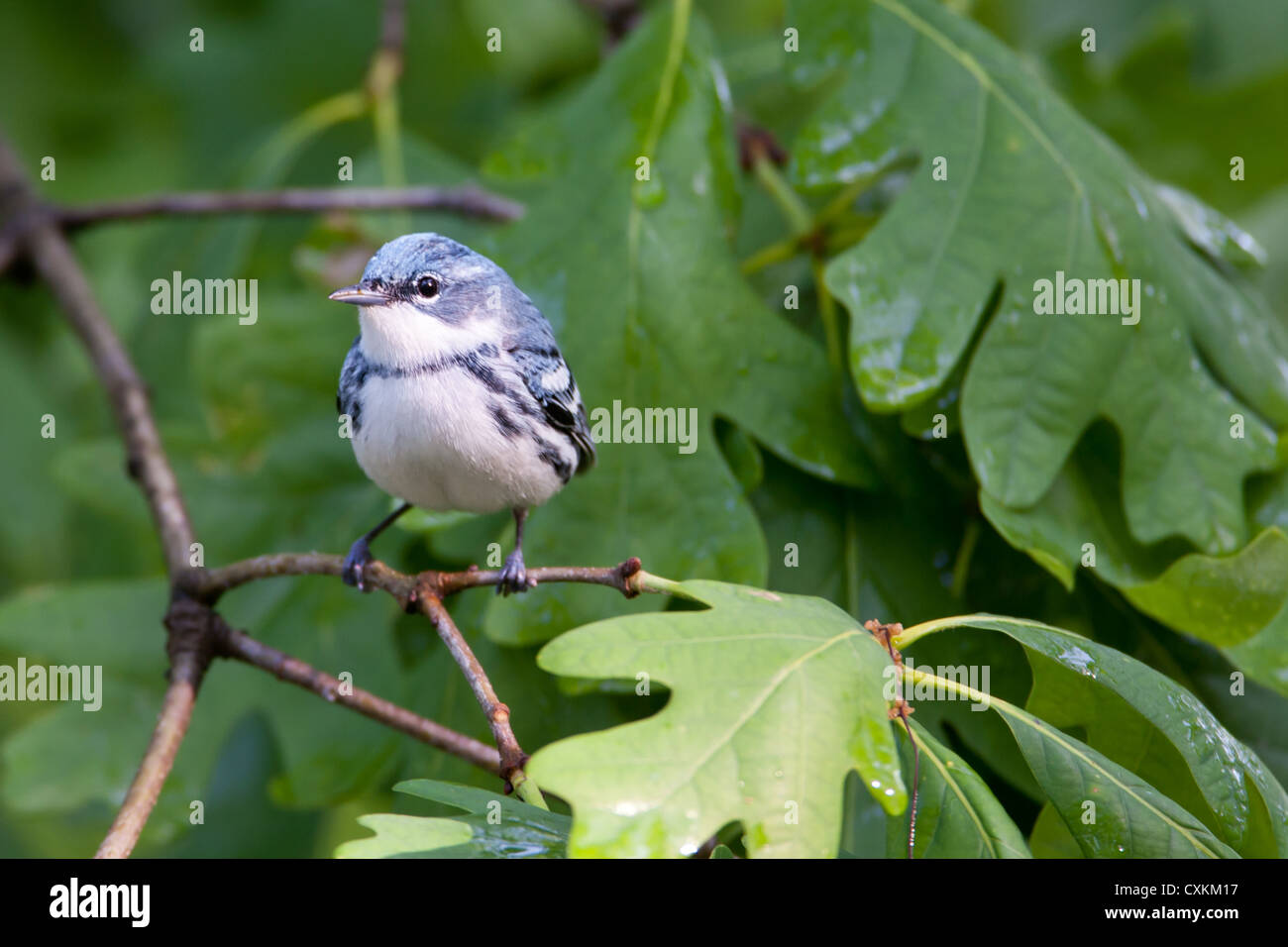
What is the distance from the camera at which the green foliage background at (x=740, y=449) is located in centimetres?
237

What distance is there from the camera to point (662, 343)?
250 centimetres

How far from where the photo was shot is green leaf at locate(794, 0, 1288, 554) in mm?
2352

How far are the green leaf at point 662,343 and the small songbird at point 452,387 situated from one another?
375 millimetres

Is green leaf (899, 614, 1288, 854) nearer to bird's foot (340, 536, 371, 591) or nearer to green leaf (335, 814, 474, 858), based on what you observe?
green leaf (335, 814, 474, 858)

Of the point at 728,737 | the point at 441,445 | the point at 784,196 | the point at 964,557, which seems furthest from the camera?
the point at 784,196

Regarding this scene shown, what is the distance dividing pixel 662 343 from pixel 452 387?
0.74 m

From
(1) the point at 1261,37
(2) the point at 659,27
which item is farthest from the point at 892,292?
(1) the point at 1261,37

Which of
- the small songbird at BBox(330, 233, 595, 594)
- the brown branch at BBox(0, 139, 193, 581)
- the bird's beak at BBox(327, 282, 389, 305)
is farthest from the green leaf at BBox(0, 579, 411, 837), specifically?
the bird's beak at BBox(327, 282, 389, 305)

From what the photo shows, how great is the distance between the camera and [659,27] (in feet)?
9.37

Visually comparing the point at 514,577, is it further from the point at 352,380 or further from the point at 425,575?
the point at 352,380

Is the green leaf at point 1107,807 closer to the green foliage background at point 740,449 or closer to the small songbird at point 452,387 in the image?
the green foliage background at point 740,449

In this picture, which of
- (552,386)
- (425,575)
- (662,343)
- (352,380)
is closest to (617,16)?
(662,343)

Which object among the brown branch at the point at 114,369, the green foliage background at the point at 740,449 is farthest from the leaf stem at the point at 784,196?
the brown branch at the point at 114,369
